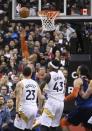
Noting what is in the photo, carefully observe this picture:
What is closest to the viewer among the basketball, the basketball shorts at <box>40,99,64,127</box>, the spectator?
the basketball shorts at <box>40,99,64,127</box>

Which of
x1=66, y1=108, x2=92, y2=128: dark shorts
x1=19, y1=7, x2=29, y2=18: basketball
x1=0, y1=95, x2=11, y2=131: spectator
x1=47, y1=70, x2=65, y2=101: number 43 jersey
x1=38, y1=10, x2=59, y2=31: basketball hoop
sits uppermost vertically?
x1=19, y1=7, x2=29, y2=18: basketball

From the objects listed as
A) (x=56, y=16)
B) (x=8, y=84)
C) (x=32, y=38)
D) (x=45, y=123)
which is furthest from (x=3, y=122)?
(x=32, y=38)

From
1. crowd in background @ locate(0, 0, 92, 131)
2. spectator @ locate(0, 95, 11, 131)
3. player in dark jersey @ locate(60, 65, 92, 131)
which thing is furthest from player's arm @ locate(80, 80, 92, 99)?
crowd in background @ locate(0, 0, 92, 131)

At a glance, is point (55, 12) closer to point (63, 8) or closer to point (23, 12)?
point (63, 8)

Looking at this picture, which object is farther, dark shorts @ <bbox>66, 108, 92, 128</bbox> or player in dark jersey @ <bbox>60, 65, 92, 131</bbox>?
dark shorts @ <bbox>66, 108, 92, 128</bbox>

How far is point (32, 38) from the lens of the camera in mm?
23031

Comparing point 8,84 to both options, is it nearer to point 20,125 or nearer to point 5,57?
point 5,57

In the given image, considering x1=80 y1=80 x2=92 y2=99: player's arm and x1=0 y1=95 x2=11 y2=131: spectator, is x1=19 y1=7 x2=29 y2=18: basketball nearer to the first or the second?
x1=0 y1=95 x2=11 y2=131: spectator

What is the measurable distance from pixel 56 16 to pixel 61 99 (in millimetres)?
6816

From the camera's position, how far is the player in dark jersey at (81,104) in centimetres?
1362

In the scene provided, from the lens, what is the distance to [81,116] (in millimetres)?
13914

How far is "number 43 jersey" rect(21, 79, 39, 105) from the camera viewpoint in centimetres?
1361

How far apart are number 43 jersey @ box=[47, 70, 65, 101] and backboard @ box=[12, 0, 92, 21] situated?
6.57 metres

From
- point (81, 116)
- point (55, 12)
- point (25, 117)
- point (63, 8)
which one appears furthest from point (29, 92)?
point (63, 8)
